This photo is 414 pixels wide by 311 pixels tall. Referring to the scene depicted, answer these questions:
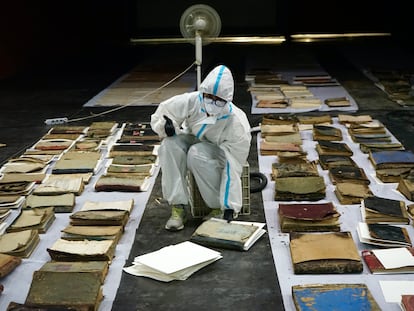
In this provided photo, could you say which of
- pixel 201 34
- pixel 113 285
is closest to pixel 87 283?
pixel 113 285

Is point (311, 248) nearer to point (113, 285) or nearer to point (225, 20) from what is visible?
point (113, 285)

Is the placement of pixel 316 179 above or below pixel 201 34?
below

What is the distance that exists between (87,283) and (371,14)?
1272cm

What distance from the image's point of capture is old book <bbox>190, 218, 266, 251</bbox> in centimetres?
335

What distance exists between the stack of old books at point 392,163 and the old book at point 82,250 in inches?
78.2

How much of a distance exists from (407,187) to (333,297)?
1.51 meters

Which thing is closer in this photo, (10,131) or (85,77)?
(10,131)

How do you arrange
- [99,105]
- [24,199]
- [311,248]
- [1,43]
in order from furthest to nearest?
[1,43] < [99,105] < [24,199] < [311,248]

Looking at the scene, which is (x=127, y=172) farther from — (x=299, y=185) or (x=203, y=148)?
(x=299, y=185)

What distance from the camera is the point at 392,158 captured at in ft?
15.0

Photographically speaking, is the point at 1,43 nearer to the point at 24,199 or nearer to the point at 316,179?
the point at 24,199

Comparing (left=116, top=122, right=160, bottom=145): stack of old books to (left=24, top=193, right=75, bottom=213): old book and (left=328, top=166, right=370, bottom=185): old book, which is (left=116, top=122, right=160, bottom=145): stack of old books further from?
(left=328, top=166, right=370, bottom=185): old book

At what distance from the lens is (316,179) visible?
4.12 m

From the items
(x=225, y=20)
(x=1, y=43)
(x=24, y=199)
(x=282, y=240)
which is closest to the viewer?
(x=282, y=240)
